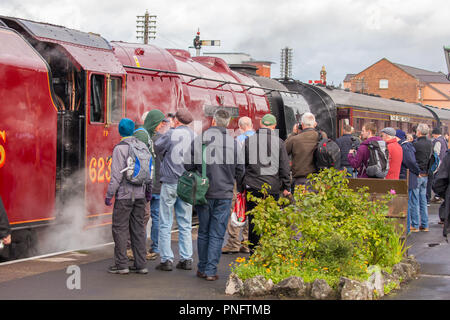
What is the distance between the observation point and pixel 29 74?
884 cm

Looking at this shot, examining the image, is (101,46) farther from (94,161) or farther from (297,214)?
(297,214)

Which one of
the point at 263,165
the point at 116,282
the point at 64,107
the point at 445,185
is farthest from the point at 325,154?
the point at 64,107

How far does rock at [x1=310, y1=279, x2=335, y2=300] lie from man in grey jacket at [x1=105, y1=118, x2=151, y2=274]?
92.6 inches

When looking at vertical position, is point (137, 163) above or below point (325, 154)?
below

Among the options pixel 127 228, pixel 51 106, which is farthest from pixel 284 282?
pixel 51 106

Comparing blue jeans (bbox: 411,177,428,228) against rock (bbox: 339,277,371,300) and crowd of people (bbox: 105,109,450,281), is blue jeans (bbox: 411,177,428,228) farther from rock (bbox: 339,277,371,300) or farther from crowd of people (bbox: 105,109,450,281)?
rock (bbox: 339,277,371,300)

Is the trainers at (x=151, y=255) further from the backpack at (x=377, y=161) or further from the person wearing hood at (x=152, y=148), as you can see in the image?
the backpack at (x=377, y=161)

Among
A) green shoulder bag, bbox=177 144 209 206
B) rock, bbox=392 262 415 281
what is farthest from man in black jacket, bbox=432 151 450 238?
green shoulder bag, bbox=177 144 209 206

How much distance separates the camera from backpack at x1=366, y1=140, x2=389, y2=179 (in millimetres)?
10680

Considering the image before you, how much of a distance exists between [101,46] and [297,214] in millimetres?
5144

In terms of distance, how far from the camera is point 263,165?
8625 millimetres

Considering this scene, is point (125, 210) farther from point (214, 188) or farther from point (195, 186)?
point (214, 188)

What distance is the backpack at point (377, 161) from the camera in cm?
1068

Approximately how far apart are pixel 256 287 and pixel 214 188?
4.98ft
